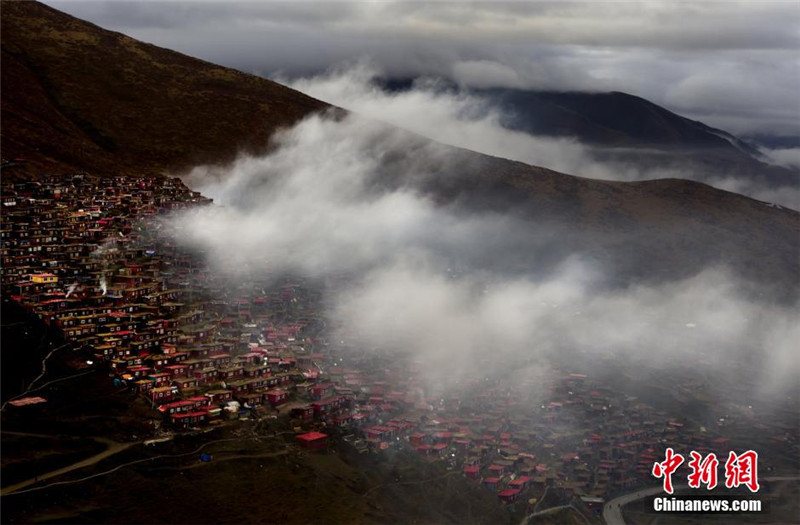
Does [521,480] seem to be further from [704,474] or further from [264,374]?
[264,374]

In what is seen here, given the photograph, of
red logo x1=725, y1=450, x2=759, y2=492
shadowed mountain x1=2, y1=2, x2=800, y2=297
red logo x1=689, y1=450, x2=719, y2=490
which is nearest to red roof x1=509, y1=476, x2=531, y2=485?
red logo x1=689, y1=450, x2=719, y2=490

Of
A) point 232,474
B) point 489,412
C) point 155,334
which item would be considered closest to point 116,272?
point 155,334

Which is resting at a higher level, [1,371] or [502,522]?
[1,371]

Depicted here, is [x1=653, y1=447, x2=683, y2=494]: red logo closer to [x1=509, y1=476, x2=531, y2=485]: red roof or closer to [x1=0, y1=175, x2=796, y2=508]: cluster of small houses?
[x1=0, y1=175, x2=796, y2=508]: cluster of small houses

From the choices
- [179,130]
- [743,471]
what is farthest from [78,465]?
[179,130]

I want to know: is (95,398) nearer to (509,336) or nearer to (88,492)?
(88,492)

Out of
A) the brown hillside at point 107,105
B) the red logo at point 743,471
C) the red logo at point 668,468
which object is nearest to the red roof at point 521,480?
the red logo at point 668,468

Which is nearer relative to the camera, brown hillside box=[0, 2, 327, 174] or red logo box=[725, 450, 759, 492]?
red logo box=[725, 450, 759, 492]
